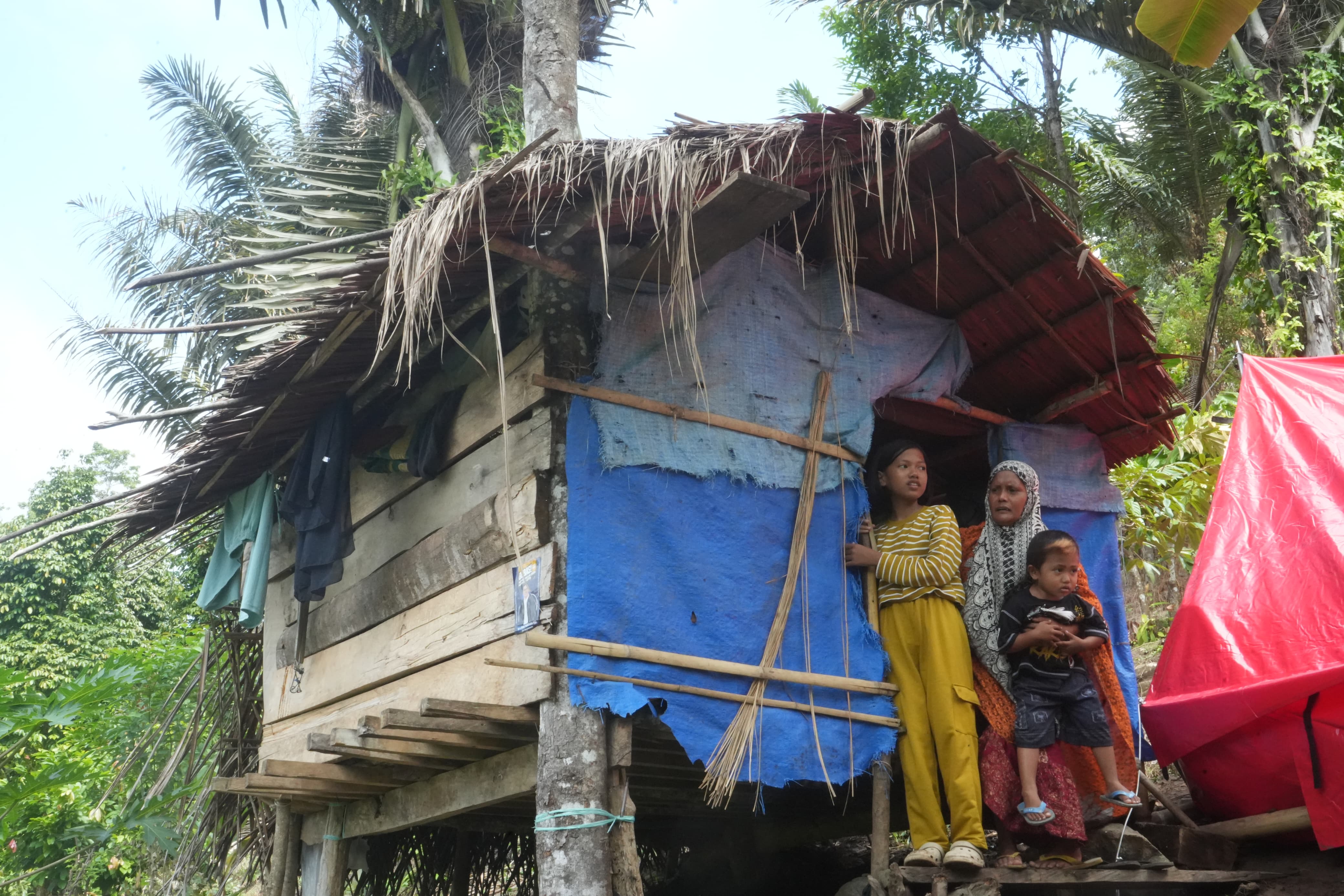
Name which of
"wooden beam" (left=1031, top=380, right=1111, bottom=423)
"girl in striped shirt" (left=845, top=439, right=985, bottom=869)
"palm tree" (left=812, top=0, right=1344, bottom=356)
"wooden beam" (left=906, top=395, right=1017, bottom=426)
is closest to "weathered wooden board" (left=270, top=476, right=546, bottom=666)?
"girl in striped shirt" (left=845, top=439, right=985, bottom=869)

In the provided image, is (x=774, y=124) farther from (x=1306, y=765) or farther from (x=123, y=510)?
(x=123, y=510)

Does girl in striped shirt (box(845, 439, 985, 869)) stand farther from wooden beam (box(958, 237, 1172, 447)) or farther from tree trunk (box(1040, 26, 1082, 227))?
tree trunk (box(1040, 26, 1082, 227))

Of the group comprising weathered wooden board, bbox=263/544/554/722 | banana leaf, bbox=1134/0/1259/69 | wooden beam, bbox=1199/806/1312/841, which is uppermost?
banana leaf, bbox=1134/0/1259/69

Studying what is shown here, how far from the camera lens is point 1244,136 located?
8.20 metres

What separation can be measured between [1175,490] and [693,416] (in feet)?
14.6

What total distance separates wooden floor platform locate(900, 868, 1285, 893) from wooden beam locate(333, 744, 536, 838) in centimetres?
143

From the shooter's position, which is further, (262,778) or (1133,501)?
(1133,501)

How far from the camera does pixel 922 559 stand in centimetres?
425

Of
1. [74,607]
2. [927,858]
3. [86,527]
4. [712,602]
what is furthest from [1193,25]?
[74,607]

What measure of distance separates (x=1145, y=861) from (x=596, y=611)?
6.67 feet

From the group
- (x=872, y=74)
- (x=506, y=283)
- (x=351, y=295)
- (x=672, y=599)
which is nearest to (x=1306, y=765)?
(x=672, y=599)

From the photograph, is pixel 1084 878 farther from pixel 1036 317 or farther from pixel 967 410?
pixel 1036 317

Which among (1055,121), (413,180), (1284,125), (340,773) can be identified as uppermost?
(1055,121)

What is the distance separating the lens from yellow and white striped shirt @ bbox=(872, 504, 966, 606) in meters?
4.23
